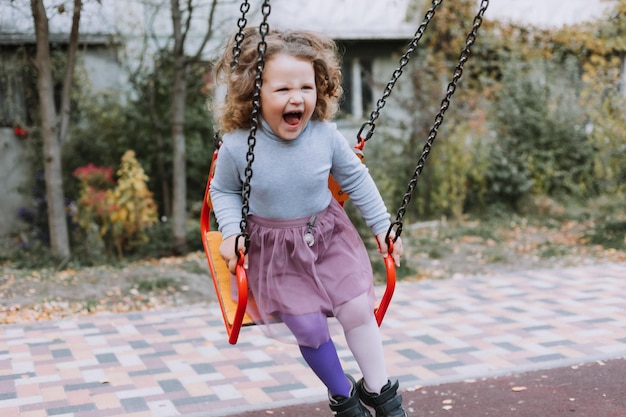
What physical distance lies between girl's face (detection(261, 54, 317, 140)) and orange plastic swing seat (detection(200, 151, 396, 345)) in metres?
0.39

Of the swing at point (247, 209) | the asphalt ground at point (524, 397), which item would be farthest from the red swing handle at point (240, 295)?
the asphalt ground at point (524, 397)

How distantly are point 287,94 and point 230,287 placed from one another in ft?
2.60

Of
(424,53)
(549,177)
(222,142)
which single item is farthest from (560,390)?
(424,53)

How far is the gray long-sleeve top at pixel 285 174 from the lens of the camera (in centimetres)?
298

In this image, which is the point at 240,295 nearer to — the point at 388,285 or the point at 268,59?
the point at 388,285

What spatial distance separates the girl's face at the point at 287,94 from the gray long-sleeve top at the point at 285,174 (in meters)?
0.08

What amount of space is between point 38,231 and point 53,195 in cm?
188

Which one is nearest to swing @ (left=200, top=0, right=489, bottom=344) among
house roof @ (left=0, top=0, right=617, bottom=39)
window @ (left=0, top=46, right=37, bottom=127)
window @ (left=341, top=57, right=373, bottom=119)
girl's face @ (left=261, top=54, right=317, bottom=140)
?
girl's face @ (left=261, top=54, right=317, bottom=140)

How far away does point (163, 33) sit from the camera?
11.1 m

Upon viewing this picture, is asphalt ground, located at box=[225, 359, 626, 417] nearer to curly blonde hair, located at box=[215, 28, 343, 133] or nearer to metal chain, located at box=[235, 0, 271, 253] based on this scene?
metal chain, located at box=[235, 0, 271, 253]

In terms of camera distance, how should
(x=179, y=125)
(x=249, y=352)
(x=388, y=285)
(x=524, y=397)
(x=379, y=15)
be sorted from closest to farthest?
(x=388, y=285) < (x=524, y=397) < (x=249, y=352) < (x=179, y=125) < (x=379, y=15)

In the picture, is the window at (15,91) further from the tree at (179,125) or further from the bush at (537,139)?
the bush at (537,139)

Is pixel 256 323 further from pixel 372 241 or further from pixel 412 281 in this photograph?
pixel 372 241

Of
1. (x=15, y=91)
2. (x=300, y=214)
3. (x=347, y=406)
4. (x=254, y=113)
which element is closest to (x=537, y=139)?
(x=15, y=91)
